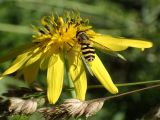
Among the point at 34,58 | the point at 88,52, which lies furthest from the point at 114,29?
the point at 88,52

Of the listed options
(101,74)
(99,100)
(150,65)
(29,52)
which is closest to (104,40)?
(101,74)

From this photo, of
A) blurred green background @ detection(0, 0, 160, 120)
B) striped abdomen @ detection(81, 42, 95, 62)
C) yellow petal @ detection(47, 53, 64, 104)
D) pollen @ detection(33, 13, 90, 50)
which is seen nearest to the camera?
yellow petal @ detection(47, 53, 64, 104)

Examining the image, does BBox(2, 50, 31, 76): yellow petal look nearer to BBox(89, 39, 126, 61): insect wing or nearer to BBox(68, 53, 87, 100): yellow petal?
BBox(68, 53, 87, 100): yellow petal

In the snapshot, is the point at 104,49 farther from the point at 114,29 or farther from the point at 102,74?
the point at 114,29

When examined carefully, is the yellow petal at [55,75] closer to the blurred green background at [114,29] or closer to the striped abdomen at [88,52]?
the striped abdomen at [88,52]

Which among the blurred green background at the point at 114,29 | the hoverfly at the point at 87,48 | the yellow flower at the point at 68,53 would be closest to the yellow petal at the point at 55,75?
the yellow flower at the point at 68,53

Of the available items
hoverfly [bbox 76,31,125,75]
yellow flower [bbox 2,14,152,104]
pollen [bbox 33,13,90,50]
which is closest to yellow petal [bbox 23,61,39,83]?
yellow flower [bbox 2,14,152,104]
